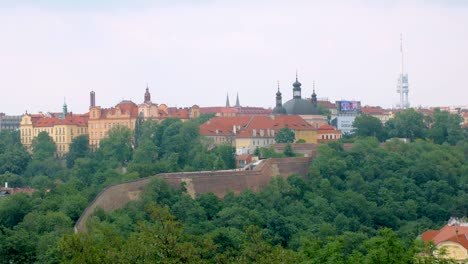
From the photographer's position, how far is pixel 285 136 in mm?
88938

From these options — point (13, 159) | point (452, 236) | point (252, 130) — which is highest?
point (252, 130)

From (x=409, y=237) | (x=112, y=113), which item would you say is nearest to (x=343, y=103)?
(x=112, y=113)

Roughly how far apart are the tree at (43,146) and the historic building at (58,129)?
1.72m

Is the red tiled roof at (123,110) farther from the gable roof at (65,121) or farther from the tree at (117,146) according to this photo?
the tree at (117,146)

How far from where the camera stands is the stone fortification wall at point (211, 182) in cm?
6262

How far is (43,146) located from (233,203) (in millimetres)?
36395

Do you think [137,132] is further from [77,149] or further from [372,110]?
[372,110]

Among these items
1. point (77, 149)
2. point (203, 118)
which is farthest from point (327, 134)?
point (77, 149)

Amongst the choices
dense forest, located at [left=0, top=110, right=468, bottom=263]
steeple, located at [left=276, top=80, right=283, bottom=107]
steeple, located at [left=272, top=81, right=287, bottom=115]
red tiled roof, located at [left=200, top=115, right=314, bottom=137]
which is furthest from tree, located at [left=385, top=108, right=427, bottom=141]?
steeple, located at [left=276, top=80, right=283, bottom=107]

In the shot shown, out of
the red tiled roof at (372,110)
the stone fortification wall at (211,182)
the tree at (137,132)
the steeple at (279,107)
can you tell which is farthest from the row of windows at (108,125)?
the red tiled roof at (372,110)

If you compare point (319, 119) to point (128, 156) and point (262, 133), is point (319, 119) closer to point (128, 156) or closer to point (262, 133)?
point (262, 133)

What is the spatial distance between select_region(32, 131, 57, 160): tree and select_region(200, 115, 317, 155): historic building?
1350 centimetres

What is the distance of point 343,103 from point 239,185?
5207 cm

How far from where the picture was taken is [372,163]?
255ft
